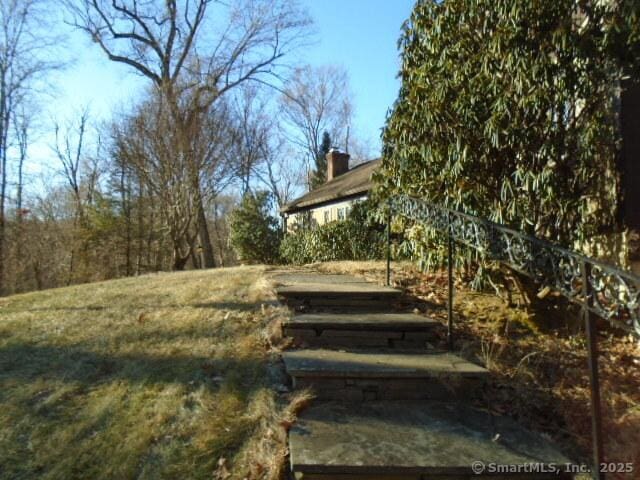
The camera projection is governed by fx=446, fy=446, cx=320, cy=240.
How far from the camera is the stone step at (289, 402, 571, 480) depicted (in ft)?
7.64

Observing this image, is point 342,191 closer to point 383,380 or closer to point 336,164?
point 336,164

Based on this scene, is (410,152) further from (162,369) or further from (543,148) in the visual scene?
(162,369)

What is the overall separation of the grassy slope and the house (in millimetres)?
8330

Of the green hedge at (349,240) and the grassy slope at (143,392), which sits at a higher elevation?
the green hedge at (349,240)

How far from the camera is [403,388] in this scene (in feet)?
10.3

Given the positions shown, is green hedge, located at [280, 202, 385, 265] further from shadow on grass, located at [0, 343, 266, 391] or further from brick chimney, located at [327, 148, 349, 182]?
brick chimney, located at [327, 148, 349, 182]

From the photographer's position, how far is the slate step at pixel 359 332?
384 cm

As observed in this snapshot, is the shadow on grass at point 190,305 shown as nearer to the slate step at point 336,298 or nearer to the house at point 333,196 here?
the slate step at point 336,298

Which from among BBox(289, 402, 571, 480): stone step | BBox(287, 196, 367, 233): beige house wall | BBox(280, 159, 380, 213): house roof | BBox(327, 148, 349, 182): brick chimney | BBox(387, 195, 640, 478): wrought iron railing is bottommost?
BBox(289, 402, 571, 480): stone step

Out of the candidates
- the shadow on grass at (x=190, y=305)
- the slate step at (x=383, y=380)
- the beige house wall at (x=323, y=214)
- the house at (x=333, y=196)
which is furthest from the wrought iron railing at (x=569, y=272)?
the beige house wall at (x=323, y=214)

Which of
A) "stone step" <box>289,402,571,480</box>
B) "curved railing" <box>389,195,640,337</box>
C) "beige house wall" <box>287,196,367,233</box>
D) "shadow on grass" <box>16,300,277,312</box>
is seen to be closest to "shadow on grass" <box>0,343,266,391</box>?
"stone step" <box>289,402,571,480</box>

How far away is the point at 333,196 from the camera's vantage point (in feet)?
54.9

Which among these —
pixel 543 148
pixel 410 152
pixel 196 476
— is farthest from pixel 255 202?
pixel 196 476

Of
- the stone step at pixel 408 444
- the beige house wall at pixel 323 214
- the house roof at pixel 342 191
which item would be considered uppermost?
the house roof at pixel 342 191
